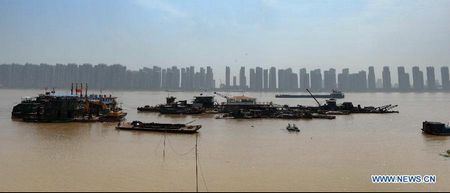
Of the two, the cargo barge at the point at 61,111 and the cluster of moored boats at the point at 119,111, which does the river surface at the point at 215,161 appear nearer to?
the cluster of moored boats at the point at 119,111

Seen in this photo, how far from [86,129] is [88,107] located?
11.9 metres

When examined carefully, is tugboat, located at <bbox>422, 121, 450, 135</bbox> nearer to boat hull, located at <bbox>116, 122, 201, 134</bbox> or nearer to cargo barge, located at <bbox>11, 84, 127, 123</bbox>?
boat hull, located at <bbox>116, 122, 201, 134</bbox>

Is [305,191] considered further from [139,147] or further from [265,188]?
[139,147]

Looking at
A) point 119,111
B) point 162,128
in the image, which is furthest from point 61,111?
point 162,128

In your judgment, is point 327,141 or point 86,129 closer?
point 327,141

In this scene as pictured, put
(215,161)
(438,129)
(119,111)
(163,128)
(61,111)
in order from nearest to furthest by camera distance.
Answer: (215,161), (438,129), (163,128), (61,111), (119,111)

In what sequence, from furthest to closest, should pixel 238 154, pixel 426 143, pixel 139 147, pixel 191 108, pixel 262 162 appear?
pixel 191 108, pixel 426 143, pixel 139 147, pixel 238 154, pixel 262 162

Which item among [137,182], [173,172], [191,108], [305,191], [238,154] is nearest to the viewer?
[305,191]

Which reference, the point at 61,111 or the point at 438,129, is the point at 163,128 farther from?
the point at 438,129

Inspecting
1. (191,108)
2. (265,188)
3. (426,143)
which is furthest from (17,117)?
(426,143)

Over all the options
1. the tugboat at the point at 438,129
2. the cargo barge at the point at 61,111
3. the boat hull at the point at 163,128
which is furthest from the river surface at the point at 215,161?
the cargo barge at the point at 61,111

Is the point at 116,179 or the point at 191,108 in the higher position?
the point at 191,108

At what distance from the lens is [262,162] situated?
63.8ft

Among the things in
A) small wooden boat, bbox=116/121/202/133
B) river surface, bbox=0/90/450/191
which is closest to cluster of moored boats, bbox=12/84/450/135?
small wooden boat, bbox=116/121/202/133
